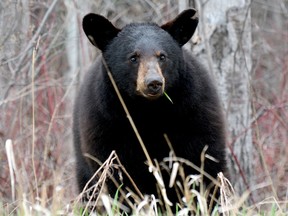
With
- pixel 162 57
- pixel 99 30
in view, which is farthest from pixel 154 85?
pixel 99 30

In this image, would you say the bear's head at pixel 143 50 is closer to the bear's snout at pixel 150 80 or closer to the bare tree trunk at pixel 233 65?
the bear's snout at pixel 150 80

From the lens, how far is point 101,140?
6.18 metres

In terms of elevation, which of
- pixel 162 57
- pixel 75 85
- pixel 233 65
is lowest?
pixel 233 65

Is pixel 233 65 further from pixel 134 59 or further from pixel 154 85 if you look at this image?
pixel 154 85

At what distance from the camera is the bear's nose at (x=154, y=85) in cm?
551

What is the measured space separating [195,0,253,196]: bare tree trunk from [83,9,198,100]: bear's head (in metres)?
1.24

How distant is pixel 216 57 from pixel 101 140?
212 cm

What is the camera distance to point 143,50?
598 cm

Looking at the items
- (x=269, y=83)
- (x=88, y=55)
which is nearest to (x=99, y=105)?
(x=88, y=55)

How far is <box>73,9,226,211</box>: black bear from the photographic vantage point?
241 inches

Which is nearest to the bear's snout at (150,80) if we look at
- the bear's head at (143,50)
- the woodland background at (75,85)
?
the bear's head at (143,50)

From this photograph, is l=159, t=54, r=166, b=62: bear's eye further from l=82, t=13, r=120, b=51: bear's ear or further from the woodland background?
the woodland background

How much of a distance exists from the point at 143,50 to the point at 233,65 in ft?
6.44

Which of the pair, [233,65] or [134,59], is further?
[233,65]
